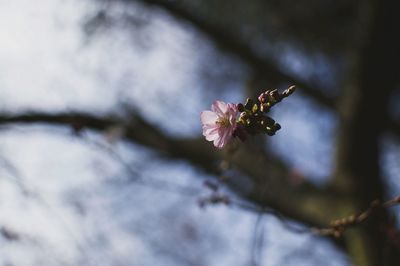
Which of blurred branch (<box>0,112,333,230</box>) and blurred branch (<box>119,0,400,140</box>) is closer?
blurred branch (<box>0,112,333,230</box>)

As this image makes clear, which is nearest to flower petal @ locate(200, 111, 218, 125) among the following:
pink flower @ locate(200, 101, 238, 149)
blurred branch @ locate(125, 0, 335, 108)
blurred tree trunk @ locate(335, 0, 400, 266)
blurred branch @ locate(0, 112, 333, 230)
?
pink flower @ locate(200, 101, 238, 149)

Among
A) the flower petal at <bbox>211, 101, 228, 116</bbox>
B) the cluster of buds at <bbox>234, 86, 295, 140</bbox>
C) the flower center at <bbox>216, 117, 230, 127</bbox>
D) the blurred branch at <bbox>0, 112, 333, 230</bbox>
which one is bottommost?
the cluster of buds at <bbox>234, 86, 295, 140</bbox>

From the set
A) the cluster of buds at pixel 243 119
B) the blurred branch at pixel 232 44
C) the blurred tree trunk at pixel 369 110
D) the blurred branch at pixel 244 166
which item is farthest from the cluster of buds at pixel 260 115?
the blurred branch at pixel 232 44

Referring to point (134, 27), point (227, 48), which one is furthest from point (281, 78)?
point (134, 27)

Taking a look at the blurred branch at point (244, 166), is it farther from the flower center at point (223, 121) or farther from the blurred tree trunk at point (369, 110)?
the flower center at point (223, 121)

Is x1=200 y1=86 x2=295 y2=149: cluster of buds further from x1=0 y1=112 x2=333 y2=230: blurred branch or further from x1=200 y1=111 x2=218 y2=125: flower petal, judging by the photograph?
x1=0 y1=112 x2=333 y2=230: blurred branch

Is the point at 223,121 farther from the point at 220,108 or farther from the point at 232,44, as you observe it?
the point at 232,44

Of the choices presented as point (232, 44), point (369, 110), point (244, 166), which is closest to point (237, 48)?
point (232, 44)

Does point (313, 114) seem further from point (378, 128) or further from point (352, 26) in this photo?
point (378, 128)

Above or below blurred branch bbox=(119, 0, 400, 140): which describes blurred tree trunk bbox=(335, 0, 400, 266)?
below
